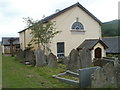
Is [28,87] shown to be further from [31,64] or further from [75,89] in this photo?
[31,64]

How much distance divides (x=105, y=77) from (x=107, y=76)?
0.46ft

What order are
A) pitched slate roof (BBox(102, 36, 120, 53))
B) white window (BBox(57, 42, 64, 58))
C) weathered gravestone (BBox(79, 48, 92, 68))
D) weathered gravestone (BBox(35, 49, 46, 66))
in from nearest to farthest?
weathered gravestone (BBox(79, 48, 92, 68)) → weathered gravestone (BBox(35, 49, 46, 66)) → white window (BBox(57, 42, 64, 58)) → pitched slate roof (BBox(102, 36, 120, 53))

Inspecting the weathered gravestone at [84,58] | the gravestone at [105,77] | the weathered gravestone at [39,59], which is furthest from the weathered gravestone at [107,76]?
the weathered gravestone at [39,59]

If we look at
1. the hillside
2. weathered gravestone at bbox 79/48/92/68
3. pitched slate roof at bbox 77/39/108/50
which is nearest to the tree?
pitched slate roof at bbox 77/39/108/50

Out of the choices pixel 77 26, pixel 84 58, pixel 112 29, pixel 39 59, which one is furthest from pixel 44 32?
pixel 112 29

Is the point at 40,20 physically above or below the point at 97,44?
above

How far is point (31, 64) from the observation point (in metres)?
16.3

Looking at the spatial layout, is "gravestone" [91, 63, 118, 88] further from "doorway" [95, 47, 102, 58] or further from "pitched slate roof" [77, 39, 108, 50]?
"doorway" [95, 47, 102, 58]

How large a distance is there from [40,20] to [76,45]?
542 centimetres

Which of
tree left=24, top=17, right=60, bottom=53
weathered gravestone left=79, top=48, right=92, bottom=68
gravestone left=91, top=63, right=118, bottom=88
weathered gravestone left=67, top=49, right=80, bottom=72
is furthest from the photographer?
tree left=24, top=17, right=60, bottom=53

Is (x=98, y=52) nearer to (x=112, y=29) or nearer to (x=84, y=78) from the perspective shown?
(x=84, y=78)

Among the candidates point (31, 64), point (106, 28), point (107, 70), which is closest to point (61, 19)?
point (31, 64)

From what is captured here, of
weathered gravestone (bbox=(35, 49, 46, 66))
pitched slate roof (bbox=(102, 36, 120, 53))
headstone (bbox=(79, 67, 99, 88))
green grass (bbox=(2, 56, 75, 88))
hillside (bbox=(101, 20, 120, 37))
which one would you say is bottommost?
green grass (bbox=(2, 56, 75, 88))

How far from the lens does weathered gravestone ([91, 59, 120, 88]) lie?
7.53 metres
